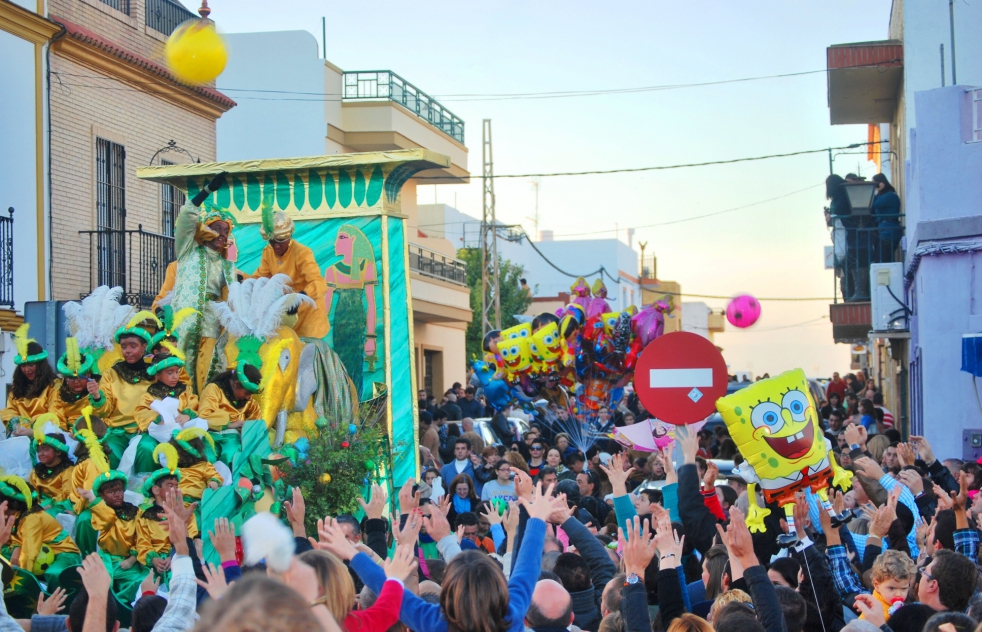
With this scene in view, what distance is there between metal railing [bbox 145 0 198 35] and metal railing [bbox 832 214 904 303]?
11947 mm

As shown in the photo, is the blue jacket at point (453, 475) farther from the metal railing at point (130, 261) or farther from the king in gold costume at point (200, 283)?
the metal railing at point (130, 261)

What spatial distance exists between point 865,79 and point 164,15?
12887 millimetres

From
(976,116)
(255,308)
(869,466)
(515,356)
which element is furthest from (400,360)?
(976,116)

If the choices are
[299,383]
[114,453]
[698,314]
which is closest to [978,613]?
[114,453]

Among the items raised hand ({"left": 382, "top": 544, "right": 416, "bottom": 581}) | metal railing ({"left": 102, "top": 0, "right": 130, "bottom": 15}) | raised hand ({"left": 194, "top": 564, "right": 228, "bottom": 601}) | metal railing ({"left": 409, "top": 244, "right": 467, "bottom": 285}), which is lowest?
raised hand ({"left": 194, "top": 564, "right": 228, "bottom": 601})

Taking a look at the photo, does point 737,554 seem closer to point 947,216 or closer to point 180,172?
point 180,172

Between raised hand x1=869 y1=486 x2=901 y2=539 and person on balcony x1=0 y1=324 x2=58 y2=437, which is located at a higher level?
person on balcony x1=0 y1=324 x2=58 y2=437

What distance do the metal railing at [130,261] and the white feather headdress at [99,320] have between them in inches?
294

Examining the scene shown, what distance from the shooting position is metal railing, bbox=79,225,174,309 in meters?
17.2

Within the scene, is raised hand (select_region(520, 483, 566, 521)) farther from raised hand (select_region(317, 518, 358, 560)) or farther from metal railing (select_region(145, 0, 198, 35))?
metal railing (select_region(145, 0, 198, 35))

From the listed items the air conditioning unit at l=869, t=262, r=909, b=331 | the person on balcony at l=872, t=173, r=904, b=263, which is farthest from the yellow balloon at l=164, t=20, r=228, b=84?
the person on balcony at l=872, t=173, r=904, b=263

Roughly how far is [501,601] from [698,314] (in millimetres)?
64384

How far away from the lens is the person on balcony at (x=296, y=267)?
438 inches

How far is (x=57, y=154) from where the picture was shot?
650 inches
